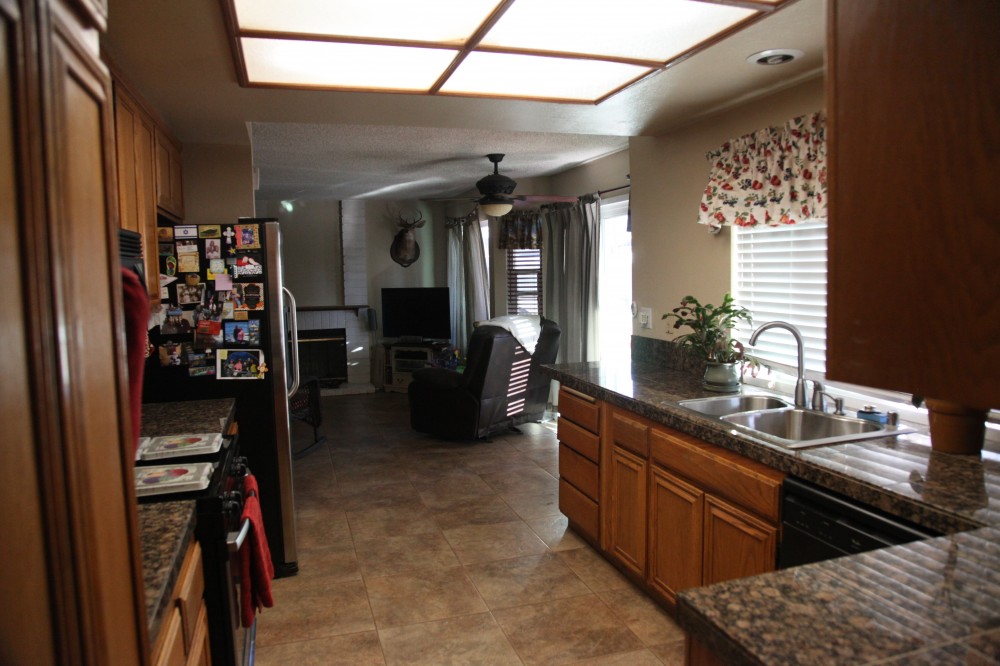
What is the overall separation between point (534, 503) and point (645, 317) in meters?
1.31

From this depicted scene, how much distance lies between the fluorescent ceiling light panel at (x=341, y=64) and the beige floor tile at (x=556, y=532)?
230cm

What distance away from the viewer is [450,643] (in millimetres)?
2594

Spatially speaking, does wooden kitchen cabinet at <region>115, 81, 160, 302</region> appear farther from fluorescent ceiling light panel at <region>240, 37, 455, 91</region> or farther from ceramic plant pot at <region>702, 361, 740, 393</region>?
ceramic plant pot at <region>702, 361, 740, 393</region>

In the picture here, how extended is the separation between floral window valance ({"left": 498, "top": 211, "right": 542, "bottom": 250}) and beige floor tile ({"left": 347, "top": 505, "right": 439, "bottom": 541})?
3.12m

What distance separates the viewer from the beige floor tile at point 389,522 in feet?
12.1

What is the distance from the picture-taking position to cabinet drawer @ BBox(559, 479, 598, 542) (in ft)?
10.9

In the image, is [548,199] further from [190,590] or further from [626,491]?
[190,590]

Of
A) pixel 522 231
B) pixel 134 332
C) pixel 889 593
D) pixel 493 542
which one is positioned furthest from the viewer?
pixel 522 231

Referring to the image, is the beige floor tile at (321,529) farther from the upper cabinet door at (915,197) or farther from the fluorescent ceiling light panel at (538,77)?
the upper cabinet door at (915,197)

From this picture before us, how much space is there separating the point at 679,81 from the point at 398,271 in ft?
20.2

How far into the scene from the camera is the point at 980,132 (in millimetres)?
681

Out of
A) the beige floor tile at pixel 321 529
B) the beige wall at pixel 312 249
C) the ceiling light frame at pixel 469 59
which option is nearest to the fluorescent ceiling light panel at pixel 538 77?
the ceiling light frame at pixel 469 59

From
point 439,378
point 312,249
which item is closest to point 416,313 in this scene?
point 312,249

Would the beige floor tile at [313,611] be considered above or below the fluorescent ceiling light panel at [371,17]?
below
